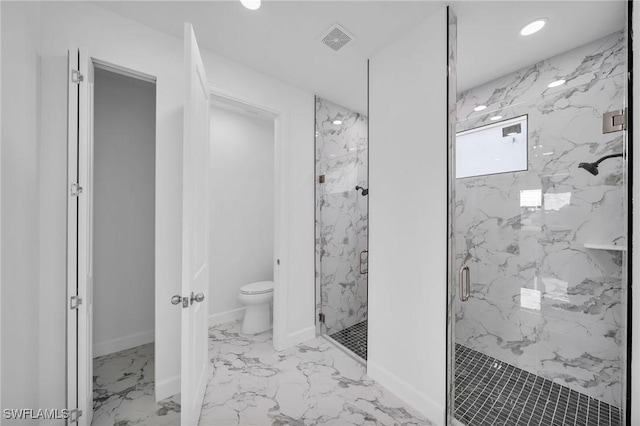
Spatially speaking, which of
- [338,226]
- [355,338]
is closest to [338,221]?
[338,226]

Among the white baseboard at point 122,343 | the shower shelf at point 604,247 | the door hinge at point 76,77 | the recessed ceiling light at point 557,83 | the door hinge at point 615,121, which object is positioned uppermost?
the recessed ceiling light at point 557,83

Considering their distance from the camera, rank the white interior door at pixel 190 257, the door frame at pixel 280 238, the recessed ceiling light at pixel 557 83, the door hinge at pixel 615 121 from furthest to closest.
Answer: the door frame at pixel 280 238 < the recessed ceiling light at pixel 557 83 < the white interior door at pixel 190 257 < the door hinge at pixel 615 121

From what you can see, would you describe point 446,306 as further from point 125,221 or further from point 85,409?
point 125,221

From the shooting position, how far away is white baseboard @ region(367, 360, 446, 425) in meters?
1.63

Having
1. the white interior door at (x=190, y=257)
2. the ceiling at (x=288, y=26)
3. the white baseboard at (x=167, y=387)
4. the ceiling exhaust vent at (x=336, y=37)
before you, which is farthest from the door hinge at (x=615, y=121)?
the white baseboard at (x=167, y=387)

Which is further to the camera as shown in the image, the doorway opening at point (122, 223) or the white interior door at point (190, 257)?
the doorway opening at point (122, 223)

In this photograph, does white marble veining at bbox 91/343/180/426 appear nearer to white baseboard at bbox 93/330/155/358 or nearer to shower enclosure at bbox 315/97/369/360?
white baseboard at bbox 93/330/155/358

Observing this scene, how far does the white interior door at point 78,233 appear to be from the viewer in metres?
1.42

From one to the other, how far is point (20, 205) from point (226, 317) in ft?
7.28

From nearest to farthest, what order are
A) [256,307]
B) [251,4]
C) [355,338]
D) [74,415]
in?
[74,415] → [251,4] → [355,338] → [256,307]

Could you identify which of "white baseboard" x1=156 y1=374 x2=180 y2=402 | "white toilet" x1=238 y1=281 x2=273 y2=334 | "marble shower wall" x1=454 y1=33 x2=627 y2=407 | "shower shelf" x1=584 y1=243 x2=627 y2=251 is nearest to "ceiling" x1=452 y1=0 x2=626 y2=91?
"marble shower wall" x1=454 y1=33 x2=627 y2=407

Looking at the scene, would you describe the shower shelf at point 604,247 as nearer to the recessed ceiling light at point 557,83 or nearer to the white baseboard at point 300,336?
the recessed ceiling light at point 557,83

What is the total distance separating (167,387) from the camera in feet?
6.00

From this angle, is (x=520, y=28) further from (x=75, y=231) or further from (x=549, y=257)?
(x=75, y=231)
